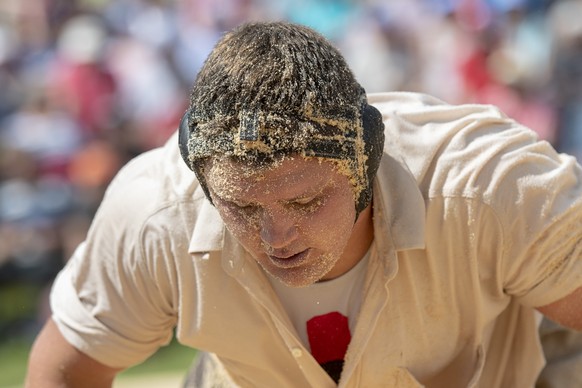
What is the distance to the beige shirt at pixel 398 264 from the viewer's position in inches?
98.9

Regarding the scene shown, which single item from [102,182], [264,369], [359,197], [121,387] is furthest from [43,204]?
[359,197]

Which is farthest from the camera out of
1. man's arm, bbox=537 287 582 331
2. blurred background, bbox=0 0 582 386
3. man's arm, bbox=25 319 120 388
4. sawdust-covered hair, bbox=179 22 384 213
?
blurred background, bbox=0 0 582 386

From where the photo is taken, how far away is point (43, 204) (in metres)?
6.95

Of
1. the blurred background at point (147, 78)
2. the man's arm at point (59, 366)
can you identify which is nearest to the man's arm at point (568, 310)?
the man's arm at point (59, 366)

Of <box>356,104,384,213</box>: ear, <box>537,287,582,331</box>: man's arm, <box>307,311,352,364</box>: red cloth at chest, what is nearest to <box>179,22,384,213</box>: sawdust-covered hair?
<box>356,104,384,213</box>: ear

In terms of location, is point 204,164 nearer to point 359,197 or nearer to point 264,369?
point 359,197

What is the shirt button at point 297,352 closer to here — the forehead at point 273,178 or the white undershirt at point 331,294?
the white undershirt at point 331,294

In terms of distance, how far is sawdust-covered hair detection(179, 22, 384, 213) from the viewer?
2174 millimetres

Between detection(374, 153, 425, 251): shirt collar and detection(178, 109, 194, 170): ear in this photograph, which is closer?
detection(178, 109, 194, 170): ear

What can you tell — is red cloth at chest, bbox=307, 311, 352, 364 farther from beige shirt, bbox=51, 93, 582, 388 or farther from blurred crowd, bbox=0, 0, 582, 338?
blurred crowd, bbox=0, 0, 582, 338

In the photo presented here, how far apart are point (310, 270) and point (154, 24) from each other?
596 cm

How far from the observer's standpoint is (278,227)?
225cm

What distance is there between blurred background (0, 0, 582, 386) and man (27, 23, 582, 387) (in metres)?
3.43

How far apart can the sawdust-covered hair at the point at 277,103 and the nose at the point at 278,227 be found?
0.43ft
